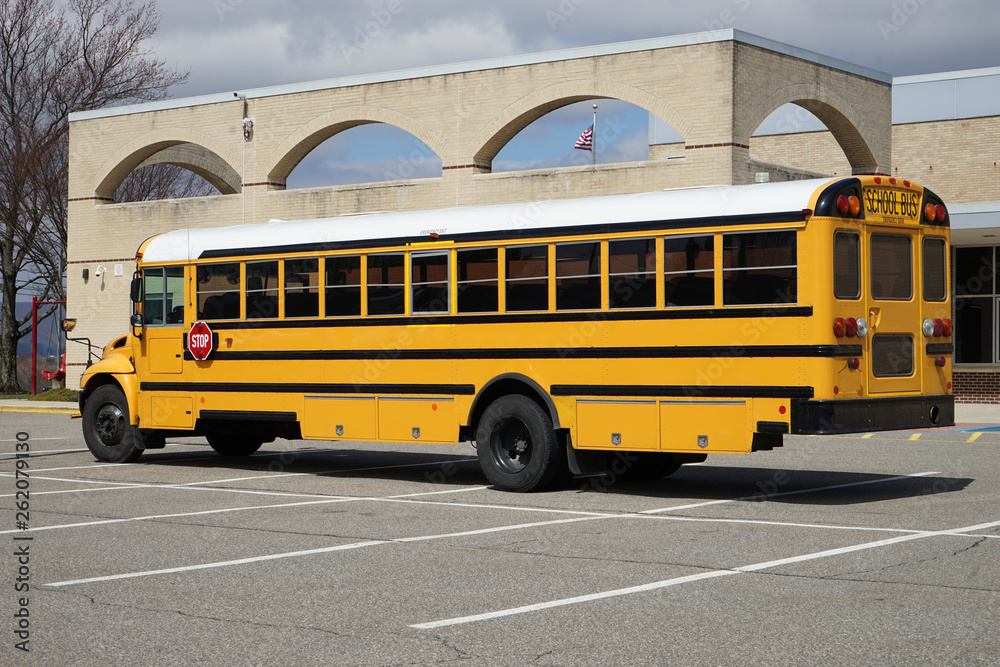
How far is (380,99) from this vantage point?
92.9 feet

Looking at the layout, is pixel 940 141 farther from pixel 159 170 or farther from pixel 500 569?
pixel 500 569

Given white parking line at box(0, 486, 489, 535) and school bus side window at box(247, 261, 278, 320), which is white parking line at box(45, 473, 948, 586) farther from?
school bus side window at box(247, 261, 278, 320)

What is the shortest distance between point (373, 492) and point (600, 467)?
2.35 metres

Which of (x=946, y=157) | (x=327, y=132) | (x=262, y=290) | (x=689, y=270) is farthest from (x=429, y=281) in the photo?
(x=946, y=157)

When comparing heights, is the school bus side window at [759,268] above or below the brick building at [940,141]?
below

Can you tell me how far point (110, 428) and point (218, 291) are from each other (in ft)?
8.43

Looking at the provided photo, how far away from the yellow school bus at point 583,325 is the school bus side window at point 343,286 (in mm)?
22

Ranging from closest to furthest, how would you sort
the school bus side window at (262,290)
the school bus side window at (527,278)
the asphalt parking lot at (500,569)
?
the asphalt parking lot at (500,569)
the school bus side window at (527,278)
the school bus side window at (262,290)

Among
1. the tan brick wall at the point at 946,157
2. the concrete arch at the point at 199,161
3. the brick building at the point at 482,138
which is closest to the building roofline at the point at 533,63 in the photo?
the brick building at the point at 482,138

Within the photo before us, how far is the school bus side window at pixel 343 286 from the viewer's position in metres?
13.8

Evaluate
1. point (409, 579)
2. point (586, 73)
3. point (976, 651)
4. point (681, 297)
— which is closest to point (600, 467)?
point (681, 297)

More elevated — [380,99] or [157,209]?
[380,99]

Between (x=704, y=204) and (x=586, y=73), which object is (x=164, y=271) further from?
(x=586, y=73)

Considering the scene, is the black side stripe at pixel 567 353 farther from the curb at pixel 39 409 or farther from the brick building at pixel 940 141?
the brick building at pixel 940 141
